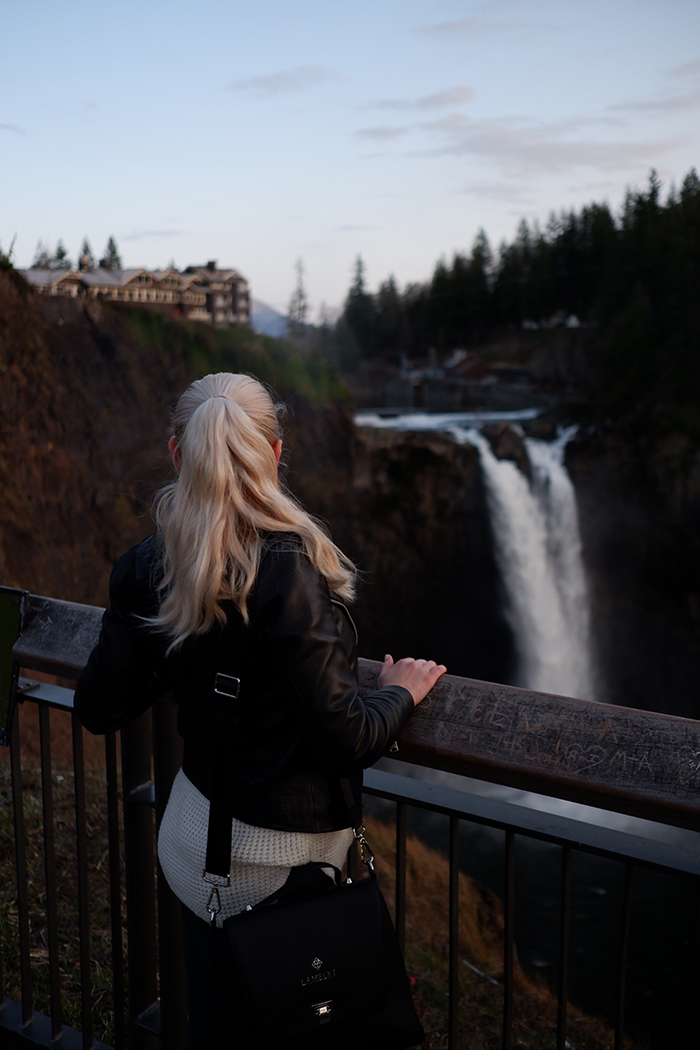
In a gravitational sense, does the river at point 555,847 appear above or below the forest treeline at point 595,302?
below

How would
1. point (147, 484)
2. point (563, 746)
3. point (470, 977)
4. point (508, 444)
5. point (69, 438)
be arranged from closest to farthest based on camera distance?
point (563, 746) < point (470, 977) < point (147, 484) < point (69, 438) < point (508, 444)

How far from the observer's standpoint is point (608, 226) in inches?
1772

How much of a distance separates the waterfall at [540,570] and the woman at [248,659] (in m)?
21.7

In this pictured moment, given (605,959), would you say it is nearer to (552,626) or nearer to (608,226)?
(552,626)

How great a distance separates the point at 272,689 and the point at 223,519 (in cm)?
34

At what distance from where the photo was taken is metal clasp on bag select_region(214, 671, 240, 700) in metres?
1.62

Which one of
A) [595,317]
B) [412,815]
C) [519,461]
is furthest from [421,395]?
[412,815]

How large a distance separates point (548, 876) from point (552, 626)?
1170 cm

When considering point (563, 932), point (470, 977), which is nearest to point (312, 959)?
point (563, 932)

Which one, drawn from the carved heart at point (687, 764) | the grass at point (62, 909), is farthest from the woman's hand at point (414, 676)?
the grass at point (62, 909)

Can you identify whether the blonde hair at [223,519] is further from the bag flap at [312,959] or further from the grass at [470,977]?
the grass at [470,977]

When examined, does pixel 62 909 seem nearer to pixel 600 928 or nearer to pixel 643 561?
pixel 600 928

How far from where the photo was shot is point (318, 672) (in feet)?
5.09

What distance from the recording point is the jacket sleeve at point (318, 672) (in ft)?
5.10
